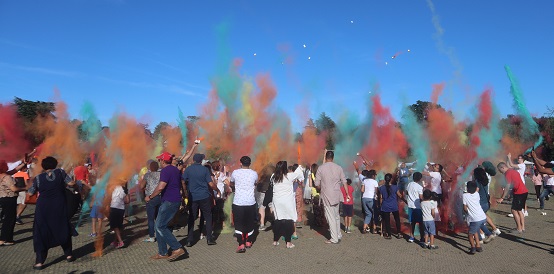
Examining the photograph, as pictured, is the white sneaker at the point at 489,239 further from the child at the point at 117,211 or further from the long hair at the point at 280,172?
the child at the point at 117,211

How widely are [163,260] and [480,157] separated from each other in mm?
10806

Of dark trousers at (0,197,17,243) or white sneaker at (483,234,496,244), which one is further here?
white sneaker at (483,234,496,244)

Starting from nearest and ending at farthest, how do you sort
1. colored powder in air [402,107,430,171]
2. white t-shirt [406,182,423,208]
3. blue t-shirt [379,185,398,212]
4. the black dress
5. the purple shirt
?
the black dress, the purple shirt, white t-shirt [406,182,423,208], blue t-shirt [379,185,398,212], colored powder in air [402,107,430,171]

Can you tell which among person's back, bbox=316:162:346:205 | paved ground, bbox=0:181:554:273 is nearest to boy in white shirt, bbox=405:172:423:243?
paved ground, bbox=0:181:554:273

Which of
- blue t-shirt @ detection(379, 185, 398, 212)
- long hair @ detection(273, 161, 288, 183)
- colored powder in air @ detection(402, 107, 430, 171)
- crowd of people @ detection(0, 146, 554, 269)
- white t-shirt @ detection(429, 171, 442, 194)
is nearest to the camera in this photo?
crowd of people @ detection(0, 146, 554, 269)

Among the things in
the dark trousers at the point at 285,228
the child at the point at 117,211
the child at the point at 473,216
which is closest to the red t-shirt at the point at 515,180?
the child at the point at 473,216

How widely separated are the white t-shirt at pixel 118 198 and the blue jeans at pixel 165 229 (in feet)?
5.16

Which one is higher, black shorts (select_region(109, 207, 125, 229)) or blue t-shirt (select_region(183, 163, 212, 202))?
blue t-shirt (select_region(183, 163, 212, 202))

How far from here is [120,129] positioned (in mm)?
18141

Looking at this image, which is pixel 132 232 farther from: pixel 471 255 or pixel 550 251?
pixel 550 251

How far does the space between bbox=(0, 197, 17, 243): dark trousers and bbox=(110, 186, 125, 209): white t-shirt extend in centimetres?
198

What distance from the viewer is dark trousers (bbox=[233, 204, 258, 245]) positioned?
712 cm

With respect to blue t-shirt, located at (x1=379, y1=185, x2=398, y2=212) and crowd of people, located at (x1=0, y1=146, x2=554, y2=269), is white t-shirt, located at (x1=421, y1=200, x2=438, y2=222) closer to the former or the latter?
crowd of people, located at (x1=0, y1=146, x2=554, y2=269)

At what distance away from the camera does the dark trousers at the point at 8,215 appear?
727cm
